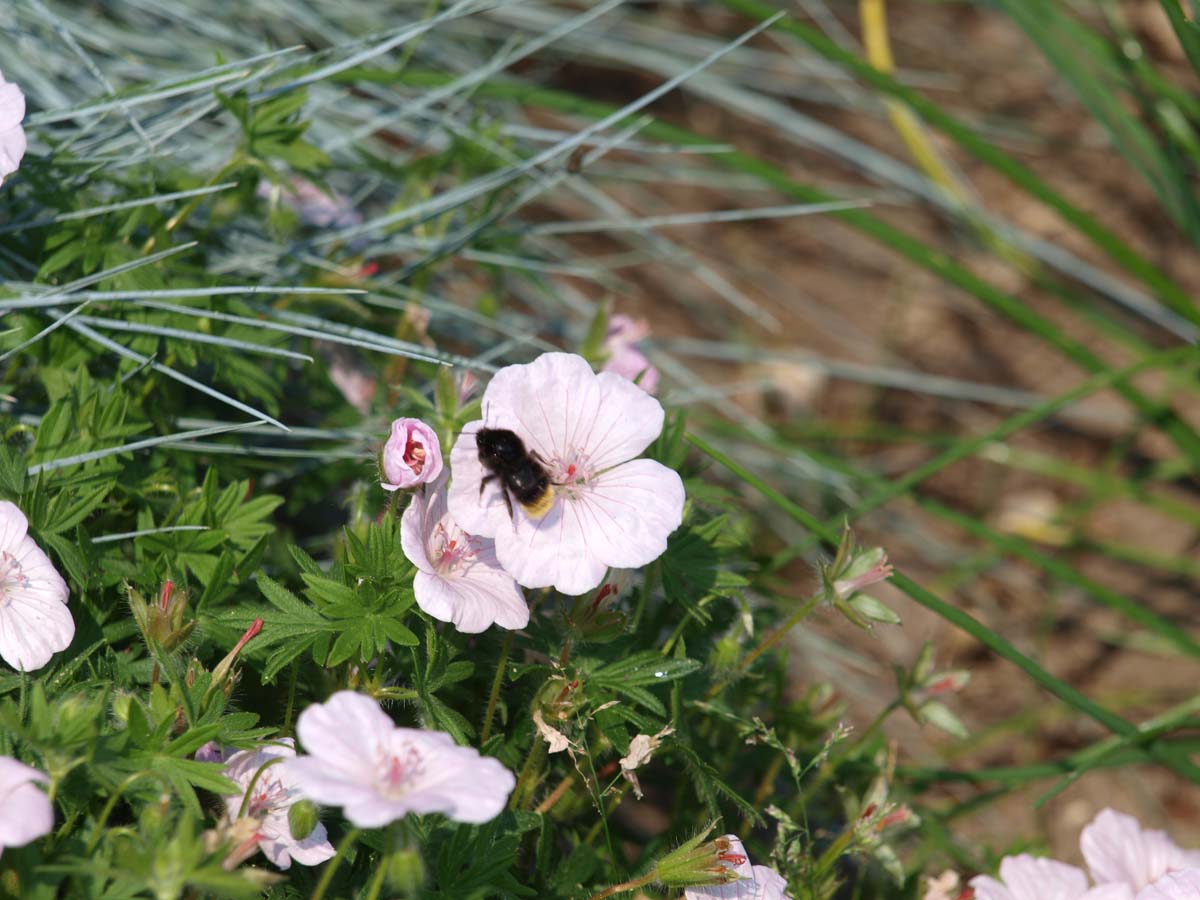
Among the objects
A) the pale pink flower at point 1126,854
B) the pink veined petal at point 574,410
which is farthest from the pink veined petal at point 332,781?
the pale pink flower at point 1126,854

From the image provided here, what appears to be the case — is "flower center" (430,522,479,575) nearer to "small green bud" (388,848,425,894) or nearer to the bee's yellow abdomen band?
the bee's yellow abdomen band

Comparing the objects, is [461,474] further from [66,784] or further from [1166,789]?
[1166,789]

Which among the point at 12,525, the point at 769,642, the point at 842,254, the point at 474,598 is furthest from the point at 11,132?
the point at 842,254

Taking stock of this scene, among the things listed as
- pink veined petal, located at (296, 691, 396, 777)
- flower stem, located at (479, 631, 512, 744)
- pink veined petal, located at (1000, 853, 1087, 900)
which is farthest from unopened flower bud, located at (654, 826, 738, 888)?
pink veined petal, located at (1000, 853, 1087, 900)

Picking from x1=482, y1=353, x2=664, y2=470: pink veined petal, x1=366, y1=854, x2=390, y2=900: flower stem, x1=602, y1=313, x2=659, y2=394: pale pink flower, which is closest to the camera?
x1=366, y1=854, x2=390, y2=900: flower stem

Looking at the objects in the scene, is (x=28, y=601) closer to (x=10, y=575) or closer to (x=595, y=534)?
(x=10, y=575)

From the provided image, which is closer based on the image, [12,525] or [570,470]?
[12,525]
